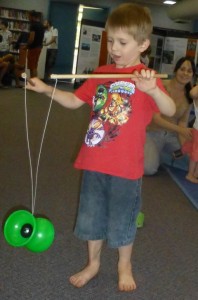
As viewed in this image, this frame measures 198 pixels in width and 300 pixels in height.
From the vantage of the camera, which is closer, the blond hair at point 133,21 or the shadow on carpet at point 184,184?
the blond hair at point 133,21

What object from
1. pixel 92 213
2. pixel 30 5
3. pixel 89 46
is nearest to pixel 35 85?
pixel 92 213

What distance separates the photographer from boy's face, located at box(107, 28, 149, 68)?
1354 millimetres

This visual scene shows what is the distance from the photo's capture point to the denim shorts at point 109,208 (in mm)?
1495

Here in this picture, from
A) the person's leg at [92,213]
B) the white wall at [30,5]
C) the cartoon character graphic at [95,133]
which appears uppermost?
the white wall at [30,5]

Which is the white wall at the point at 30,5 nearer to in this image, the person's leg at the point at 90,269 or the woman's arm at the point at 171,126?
the woman's arm at the point at 171,126

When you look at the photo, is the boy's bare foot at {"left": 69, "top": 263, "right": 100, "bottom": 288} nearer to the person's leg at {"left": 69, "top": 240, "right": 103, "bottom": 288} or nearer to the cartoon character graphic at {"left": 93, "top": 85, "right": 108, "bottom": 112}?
the person's leg at {"left": 69, "top": 240, "right": 103, "bottom": 288}

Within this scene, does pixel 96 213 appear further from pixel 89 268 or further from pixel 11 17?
pixel 11 17

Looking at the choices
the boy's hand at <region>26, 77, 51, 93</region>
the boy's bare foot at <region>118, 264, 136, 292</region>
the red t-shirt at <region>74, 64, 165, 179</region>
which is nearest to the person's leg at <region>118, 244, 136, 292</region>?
the boy's bare foot at <region>118, 264, 136, 292</region>

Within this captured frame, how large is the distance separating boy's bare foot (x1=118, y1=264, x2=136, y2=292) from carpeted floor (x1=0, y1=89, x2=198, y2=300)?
2 cm

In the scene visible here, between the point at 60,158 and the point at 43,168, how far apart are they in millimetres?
352

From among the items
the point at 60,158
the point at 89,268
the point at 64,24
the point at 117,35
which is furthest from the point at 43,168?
the point at 64,24

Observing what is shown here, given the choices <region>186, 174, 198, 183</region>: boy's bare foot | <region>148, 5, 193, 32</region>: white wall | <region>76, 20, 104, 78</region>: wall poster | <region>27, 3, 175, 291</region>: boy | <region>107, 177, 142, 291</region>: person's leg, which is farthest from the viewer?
<region>148, 5, 193, 32</region>: white wall

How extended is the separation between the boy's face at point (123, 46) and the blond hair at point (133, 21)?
0.04 ft

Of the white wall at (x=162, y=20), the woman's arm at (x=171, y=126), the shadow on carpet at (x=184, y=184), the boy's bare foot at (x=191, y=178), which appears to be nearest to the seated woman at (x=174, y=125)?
the woman's arm at (x=171, y=126)
